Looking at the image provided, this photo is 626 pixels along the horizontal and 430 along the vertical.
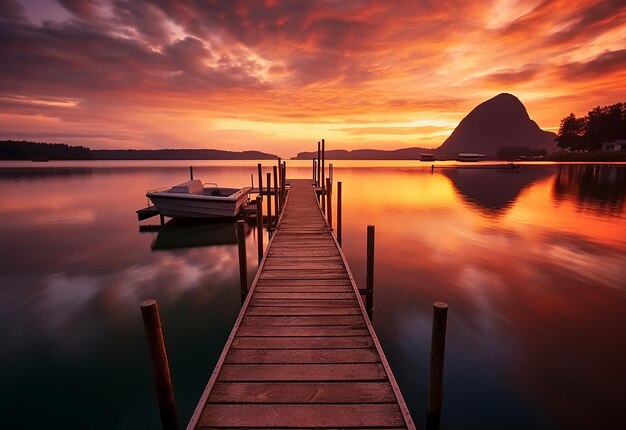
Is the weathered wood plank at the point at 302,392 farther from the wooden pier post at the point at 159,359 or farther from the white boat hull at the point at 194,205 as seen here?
the white boat hull at the point at 194,205

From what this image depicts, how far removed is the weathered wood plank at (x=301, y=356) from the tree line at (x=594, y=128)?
4786 inches

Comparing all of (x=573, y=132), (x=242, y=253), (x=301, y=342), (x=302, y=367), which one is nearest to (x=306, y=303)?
(x=301, y=342)

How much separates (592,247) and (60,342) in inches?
857

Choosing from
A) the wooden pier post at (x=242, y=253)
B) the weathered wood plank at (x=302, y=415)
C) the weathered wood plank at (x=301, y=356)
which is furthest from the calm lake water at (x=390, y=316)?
A: the weathered wood plank at (x=302, y=415)

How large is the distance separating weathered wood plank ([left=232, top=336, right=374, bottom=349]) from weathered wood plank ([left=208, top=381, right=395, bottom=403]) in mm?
812

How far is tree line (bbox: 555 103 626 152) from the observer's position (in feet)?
290

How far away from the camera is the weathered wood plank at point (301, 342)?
16.2 feet

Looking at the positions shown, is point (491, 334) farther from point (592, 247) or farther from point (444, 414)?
point (592, 247)

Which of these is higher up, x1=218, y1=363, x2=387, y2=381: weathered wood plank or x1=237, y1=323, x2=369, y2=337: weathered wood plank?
x1=237, y1=323, x2=369, y2=337: weathered wood plank

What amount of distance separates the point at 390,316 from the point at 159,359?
6798mm

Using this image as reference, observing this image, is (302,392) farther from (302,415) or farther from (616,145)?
(616,145)

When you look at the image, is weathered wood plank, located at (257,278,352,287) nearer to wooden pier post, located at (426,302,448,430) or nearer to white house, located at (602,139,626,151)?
wooden pier post, located at (426,302,448,430)

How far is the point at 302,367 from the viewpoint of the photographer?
14.6 ft

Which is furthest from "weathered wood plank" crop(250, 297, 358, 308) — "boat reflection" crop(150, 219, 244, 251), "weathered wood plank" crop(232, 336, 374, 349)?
"boat reflection" crop(150, 219, 244, 251)
